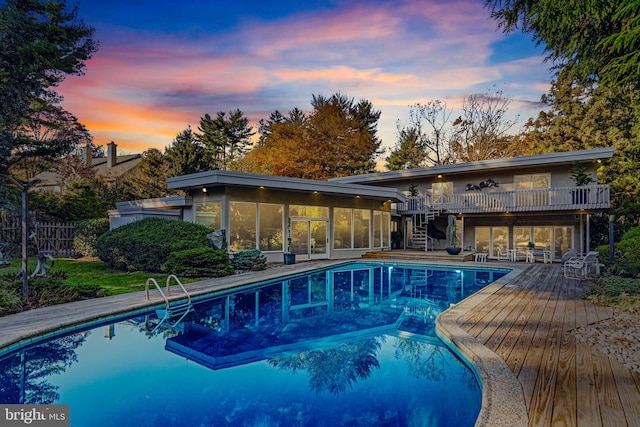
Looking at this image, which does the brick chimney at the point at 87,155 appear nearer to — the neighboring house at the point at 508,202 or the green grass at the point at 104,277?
the green grass at the point at 104,277

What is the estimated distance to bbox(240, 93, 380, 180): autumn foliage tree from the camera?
94.3 ft

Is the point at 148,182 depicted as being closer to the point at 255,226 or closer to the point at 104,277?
the point at 255,226

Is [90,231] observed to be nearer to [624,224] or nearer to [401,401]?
[401,401]

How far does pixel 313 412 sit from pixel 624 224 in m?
19.1

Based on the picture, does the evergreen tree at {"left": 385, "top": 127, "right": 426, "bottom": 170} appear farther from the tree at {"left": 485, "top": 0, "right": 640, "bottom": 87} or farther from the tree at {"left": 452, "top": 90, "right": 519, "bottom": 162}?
the tree at {"left": 485, "top": 0, "right": 640, "bottom": 87}

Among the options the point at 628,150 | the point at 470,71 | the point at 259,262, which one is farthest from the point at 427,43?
the point at 628,150

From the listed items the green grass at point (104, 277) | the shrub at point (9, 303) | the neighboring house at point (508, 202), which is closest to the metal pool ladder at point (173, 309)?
the green grass at point (104, 277)

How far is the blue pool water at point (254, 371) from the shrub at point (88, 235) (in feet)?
34.9

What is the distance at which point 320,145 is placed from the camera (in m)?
28.9

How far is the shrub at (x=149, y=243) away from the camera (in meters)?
11.4

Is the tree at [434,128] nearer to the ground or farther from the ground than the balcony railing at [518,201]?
farther from the ground

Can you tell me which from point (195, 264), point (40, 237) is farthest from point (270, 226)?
point (40, 237)

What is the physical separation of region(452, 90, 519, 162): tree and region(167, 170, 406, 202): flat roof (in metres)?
14.6

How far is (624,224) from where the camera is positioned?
1680 cm
